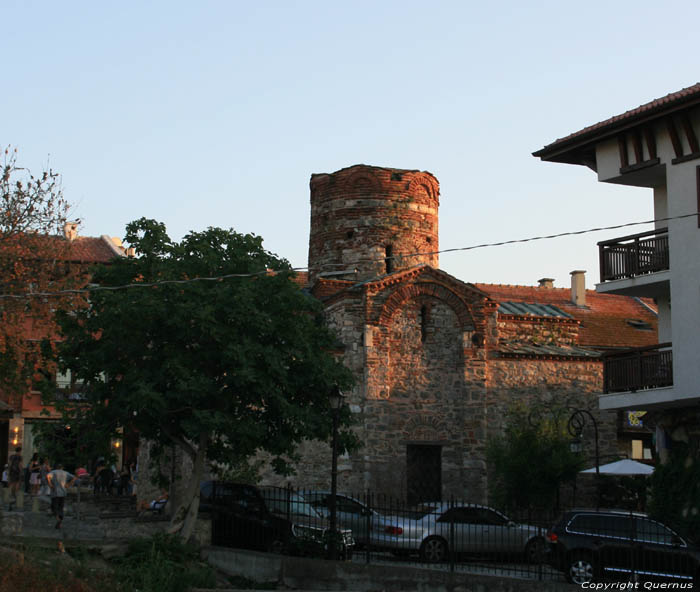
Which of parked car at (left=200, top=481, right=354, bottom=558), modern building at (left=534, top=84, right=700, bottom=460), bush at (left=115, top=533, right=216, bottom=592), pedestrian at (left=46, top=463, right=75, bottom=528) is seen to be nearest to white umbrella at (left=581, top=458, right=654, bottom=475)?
modern building at (left=534, top=84, right=700, bottom=460)

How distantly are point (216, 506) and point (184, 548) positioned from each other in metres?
2.57

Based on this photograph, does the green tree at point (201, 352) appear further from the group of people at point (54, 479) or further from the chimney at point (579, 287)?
the chimney at point (579, 287)

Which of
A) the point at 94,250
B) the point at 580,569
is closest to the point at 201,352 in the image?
the point at 580,569

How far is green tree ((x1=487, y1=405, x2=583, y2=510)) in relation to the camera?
31141mm

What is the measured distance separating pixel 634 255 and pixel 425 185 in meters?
14.5

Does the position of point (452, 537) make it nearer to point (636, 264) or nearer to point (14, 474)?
point (636, 264)

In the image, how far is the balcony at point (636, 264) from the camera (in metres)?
23.5

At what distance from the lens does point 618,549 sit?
60.8 ft

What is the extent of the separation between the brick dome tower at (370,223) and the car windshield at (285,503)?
1488cm

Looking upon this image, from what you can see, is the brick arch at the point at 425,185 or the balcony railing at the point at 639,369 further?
the brick arch at the point at 425,185

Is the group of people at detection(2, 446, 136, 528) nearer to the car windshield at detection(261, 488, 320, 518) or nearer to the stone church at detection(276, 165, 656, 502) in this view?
the car windshield at detection(261, 488, 320, 518)

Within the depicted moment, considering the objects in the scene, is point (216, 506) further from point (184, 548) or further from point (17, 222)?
point (17, 222)

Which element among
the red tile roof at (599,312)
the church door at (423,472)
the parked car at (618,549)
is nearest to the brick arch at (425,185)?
the red tile roof at (599,312)

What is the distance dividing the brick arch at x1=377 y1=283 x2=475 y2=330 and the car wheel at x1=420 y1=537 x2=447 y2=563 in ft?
38.7
